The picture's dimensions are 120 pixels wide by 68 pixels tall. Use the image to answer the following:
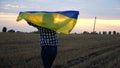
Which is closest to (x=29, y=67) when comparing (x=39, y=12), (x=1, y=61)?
(x=1, y=61)

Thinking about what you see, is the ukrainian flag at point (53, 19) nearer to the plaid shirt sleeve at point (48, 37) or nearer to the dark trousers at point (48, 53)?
the plaid shirt sleeve at point (48, 37)

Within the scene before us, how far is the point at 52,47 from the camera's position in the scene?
9.58 meters

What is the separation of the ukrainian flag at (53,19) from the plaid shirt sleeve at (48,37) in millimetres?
135

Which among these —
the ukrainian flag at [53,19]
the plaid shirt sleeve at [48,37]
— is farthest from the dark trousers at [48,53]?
the ukrainian flag at [53,19]

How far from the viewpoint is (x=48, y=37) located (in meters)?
9.53

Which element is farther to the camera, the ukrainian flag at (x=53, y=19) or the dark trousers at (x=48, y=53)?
the ukrainian flag at (x=53, y=19)

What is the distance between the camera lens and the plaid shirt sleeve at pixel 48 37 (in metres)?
9.52

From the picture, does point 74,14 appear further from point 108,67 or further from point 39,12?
point 108,67

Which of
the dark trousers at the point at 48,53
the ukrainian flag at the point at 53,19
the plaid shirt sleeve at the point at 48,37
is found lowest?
the dark trousers at the point at 48,53

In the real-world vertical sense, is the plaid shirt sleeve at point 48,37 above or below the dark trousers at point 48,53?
above

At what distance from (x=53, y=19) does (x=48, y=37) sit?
0.67 m

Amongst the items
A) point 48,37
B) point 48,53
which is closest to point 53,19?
point 48,37

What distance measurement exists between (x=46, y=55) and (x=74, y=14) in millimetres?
1643

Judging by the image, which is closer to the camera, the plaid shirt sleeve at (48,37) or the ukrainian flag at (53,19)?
the plaid shirt sleeve at (48,37)
